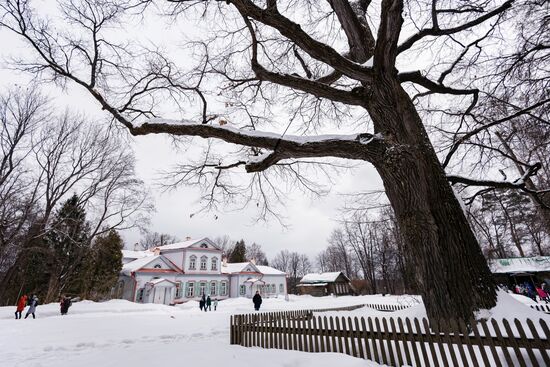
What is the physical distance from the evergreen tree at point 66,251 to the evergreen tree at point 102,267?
1.06m

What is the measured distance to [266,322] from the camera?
293 inches

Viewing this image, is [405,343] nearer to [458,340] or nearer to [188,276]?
[458,340]

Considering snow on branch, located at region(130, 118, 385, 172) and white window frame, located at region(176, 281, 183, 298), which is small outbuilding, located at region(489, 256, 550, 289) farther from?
white window frame, located at region(176, 281, 183, 298)

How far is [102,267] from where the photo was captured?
28125mm

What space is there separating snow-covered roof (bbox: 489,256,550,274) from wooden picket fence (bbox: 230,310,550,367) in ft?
90.7

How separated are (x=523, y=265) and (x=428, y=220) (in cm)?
3304

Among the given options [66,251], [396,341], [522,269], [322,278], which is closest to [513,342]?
[396,341]

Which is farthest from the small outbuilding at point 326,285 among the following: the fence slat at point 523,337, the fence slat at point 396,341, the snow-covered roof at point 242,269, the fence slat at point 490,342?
the fence slat at point 523,337

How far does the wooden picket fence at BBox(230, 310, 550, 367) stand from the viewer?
3.40 metres

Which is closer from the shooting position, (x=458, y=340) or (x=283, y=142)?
(x=458, y=340)

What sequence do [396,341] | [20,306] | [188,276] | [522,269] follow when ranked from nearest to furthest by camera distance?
[396,341], [20,306], [522,269], [188,276]

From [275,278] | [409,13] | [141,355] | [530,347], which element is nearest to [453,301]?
[530,347]

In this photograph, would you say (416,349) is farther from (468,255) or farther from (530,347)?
(468,255)

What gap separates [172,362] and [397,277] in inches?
2076
